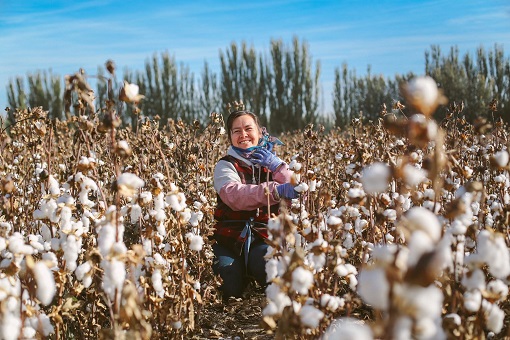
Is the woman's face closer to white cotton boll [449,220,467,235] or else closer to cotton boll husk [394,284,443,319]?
white cotton boll [449,220,467,235]

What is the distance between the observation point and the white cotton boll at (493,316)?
151cm

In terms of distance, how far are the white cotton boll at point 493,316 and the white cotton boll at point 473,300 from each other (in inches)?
2.1

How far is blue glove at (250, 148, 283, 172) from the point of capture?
3.04 meters

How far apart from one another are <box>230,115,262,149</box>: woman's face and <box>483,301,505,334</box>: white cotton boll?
74.1 inches

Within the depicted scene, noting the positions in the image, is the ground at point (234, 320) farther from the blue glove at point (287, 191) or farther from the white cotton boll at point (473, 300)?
the white cotton boll at point (473, 300)

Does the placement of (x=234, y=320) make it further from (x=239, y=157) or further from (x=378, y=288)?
(x=378, y=288)

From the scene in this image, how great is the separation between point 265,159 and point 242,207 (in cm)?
30

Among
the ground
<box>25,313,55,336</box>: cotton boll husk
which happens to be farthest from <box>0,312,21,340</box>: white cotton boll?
the ground

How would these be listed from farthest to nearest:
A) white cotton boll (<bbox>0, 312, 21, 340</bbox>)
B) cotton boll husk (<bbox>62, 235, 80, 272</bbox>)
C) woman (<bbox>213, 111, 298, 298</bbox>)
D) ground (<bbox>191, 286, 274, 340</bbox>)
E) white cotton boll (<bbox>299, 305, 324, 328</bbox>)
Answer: woman (<bbox>213, 111, 298, 298</bbox>) → ground (<bbox>191, 286, 274, 340</bbox>) → cotton boll husk (<bbox>62, 235, 80, 272</bbox>) → white cotton boll (<bbox>299, 305, 324, 328</bbox>) → white cotton boll (<bbox>0, 312, 21, 340</bbox>)

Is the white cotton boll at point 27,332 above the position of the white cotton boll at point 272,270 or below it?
below

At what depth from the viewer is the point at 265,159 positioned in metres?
3.05

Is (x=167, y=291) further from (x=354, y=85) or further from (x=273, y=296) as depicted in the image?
(x=354, y=85)

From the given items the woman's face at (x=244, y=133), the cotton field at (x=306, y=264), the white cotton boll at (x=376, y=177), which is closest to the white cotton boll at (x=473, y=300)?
the cotton field at (x=306, y=264)

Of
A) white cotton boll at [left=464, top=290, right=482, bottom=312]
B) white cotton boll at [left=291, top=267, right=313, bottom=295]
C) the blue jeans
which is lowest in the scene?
the blue jeans
